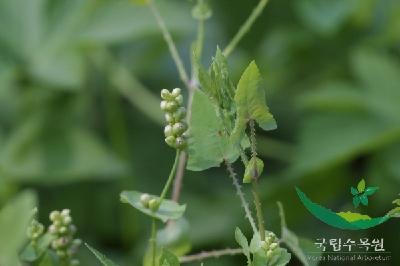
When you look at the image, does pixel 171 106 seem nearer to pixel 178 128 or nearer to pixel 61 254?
pixel 178 128

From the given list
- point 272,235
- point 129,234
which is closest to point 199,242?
point 129,234

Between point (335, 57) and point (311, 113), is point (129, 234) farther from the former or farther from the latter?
point (335, 57)

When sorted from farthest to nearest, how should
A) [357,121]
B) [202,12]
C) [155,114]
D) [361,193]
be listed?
[155,114], [357,121], [202,12], [361,193]

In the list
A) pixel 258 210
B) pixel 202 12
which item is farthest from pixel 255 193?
pixel 202 12

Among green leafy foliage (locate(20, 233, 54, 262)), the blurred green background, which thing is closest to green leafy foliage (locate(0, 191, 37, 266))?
green leafy foliage (locate(20, 233, 54, 262))

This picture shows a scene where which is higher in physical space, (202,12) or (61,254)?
(202,12)
